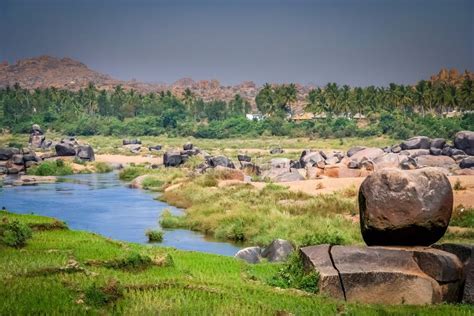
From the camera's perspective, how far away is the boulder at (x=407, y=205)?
63.8 feet

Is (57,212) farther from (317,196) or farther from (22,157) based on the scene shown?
(22,157)

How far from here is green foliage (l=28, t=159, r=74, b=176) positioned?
7462 cm

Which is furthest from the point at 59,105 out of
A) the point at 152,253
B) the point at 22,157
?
the point at 152,253

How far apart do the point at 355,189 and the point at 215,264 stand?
27.9 meters

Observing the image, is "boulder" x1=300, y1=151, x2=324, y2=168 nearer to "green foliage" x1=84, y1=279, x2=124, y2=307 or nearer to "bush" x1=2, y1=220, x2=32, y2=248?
"bush" x1=2, y1=220, x2=32, y2=248

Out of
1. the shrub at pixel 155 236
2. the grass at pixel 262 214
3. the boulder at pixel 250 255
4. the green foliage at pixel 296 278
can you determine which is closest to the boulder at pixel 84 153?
the grass at pixel 262 214

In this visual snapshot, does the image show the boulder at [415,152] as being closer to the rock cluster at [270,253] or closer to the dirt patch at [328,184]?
the dirt patch at [328,184]

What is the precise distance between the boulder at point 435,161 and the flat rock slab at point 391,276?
53.4 m

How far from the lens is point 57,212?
4597 centimetres

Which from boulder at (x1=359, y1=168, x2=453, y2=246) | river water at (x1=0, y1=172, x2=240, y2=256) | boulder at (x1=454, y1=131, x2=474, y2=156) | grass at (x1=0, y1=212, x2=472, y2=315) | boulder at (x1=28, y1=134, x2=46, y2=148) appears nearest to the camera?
grass at (x1=0, y1=212, x2=472, y2=315)

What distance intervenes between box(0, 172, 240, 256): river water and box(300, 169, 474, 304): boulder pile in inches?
508

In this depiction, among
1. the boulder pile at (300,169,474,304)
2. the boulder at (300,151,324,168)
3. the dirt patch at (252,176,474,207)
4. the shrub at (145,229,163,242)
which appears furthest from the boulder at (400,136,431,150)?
the boulder pile at (300,169,474,304)

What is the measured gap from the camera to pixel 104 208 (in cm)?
4794

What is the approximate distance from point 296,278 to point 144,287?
4408mm
